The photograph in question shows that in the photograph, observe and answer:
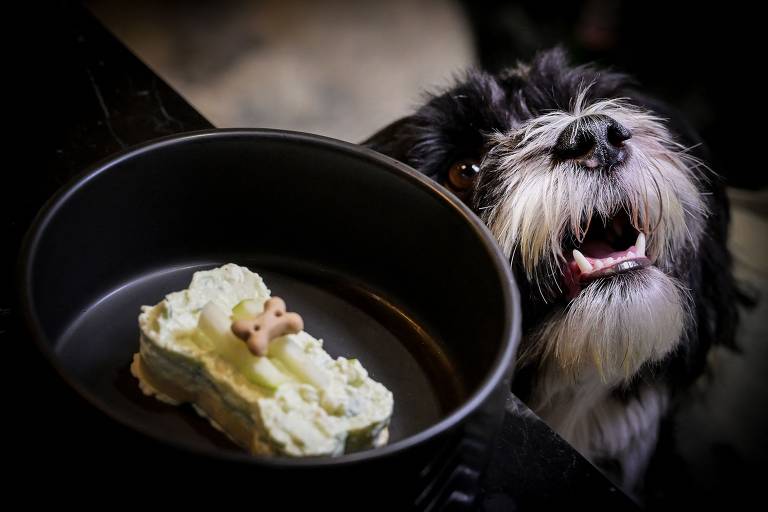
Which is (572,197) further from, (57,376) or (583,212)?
(57,376)

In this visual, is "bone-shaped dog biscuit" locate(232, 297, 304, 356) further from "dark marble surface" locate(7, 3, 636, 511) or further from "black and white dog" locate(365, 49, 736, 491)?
"black and white dog" locate(365, 49, 736, 491)

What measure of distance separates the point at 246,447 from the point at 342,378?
0.09m

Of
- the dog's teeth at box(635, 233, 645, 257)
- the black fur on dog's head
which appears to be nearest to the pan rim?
the black fur on dog's head

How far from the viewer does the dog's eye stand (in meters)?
1.10

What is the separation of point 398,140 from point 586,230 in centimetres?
28

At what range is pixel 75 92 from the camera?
3.43ft

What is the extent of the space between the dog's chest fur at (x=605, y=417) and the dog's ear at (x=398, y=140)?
0.35 m

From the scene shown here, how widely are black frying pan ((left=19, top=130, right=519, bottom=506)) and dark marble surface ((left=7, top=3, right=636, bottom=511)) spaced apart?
6 centimetres

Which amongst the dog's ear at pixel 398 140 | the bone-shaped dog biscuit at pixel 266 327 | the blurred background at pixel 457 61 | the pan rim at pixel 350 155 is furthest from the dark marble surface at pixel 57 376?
the blurred background at pixel 457 61

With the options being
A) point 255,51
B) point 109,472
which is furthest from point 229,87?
point 109,472

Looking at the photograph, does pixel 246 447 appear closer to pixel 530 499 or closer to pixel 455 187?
pixel 530 499

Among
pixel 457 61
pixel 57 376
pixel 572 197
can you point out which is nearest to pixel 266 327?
pixel 57 376

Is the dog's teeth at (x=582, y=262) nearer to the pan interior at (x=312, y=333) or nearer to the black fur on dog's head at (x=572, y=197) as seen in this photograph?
the black fur on dog's head at (x=572, y=197)

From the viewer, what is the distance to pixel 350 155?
75 centimetres
